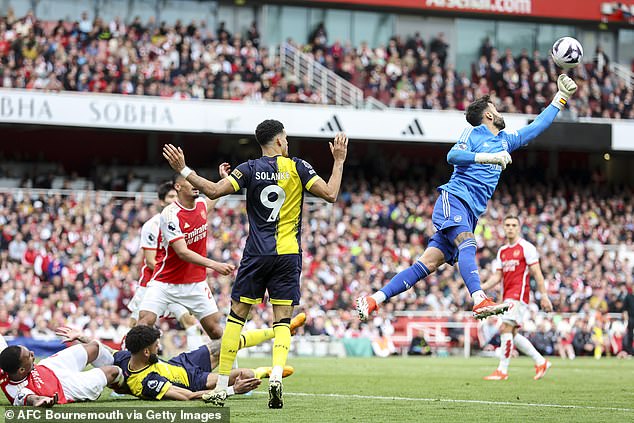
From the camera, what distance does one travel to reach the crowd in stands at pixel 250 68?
30.4 meters

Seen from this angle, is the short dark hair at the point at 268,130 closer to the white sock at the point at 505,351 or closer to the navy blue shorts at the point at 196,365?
the navy blue shorts at the point at 196,365

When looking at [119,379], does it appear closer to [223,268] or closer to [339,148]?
[223,268]

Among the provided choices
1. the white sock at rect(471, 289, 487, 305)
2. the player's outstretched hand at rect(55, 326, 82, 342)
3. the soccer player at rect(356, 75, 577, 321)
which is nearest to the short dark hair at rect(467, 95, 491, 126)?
the soccer player at rect(356, 75, 577, 321)

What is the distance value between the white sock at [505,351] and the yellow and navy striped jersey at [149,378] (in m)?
6.35

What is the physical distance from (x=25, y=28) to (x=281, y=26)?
9.56 meters

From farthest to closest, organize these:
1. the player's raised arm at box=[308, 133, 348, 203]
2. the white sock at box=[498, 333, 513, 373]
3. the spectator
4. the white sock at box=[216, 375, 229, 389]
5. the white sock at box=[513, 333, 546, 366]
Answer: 1. the spectator
2. the white sock at box=[513, 333, 546, 366]
3. the white sock at box=[498, 333, 513, 373]
4. the white sock at box=[216, 375, 229, 389]
5. the player's raised arm at box=[308, 133, 348, 203]

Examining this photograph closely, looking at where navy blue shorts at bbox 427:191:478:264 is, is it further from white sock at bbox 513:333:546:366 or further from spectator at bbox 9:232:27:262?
spectator at bbox 9:232:27:262

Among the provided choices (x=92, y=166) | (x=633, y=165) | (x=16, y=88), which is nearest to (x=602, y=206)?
(x=633, y=165)

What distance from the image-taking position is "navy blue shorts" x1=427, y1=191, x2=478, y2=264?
1097 centimetres

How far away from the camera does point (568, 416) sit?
896cm

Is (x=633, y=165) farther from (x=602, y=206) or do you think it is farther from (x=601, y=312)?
(x=601, y=312)

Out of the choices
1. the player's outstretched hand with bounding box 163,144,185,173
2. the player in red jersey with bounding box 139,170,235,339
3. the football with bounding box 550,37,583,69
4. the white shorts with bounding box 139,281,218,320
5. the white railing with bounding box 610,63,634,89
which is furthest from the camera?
the white railing with bounding box 610,63,634,89

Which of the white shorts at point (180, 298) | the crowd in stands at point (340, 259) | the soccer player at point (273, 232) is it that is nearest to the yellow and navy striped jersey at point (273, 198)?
the soccer player at point (273, 232)

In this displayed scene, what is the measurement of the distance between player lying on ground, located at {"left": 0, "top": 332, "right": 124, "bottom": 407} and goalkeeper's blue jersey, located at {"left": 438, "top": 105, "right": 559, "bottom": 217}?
3997 mm
